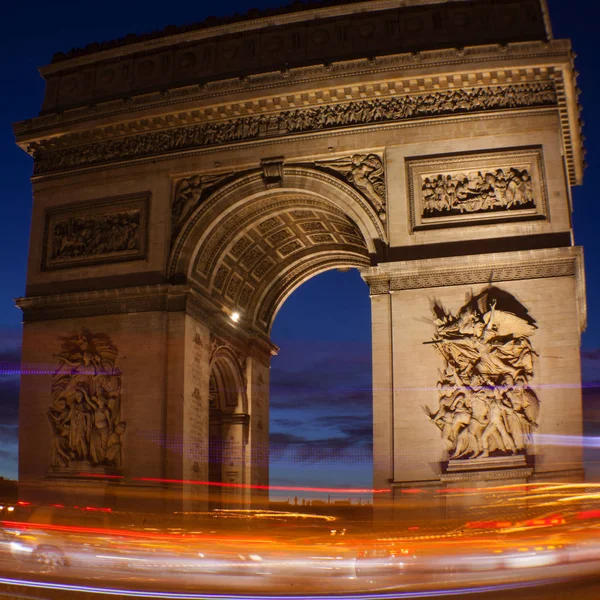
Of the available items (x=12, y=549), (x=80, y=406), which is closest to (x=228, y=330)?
(x=80, y=406)

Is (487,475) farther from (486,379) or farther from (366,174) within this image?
(366,174)

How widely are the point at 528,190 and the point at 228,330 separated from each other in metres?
10.2

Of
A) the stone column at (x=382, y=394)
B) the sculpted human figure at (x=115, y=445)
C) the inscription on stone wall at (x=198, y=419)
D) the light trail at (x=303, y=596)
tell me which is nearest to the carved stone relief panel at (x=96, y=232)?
the inscription on stone wall at (x=198, y=419)

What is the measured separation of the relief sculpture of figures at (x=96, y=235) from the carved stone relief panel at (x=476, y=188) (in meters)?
7.69

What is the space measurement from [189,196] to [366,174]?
4.93 m

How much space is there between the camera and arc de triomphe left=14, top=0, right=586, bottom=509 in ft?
66.0

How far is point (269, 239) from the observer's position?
27016 mm

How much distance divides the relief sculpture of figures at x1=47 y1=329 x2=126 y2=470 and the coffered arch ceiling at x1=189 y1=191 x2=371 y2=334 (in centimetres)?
328

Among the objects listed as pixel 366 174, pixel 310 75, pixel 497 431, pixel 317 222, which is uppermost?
pixel 310 75

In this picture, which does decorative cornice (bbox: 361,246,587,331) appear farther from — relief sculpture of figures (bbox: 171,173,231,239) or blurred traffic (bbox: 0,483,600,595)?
relief sculpture of figures (bbox: 171,173,231,239)

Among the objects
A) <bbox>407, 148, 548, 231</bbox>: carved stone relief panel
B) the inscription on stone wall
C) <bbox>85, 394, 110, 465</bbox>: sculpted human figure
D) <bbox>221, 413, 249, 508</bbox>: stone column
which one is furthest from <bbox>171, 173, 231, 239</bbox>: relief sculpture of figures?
<bbox>221, 413, 249, 508</bbox>: stone column

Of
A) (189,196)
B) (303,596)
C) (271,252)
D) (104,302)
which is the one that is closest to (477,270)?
(189,196)

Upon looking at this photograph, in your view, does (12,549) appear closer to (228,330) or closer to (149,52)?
(228,330)

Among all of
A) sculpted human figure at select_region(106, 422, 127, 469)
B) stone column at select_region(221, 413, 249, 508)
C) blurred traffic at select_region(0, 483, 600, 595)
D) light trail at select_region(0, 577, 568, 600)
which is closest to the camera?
light trail at select_region(0, 577, 568, 600)
